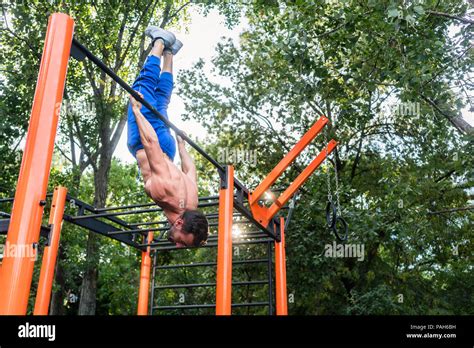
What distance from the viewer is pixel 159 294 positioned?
1248 cm

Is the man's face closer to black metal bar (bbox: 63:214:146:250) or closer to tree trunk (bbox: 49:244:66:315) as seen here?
black metal bar (bbox: 63:214:146:250)

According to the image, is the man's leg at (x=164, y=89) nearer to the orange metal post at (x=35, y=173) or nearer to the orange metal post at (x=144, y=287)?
the orange metal post at (x=35, y=173)

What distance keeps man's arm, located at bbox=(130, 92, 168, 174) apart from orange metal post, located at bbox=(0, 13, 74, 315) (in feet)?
2.77

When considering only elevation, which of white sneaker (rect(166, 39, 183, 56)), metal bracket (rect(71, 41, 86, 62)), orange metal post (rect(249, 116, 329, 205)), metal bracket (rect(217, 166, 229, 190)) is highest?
white sneaker (rect(166, 39, 183, 56))

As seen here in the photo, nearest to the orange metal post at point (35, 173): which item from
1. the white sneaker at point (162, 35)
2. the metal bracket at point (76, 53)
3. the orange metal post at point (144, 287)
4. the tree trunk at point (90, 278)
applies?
the metal bracket at point (76, 53)

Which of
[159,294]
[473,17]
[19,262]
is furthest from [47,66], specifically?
[159,294]

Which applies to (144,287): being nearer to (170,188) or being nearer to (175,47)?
(170,188)

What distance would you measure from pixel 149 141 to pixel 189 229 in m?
0.82

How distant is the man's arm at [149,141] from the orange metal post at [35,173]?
2.77ft

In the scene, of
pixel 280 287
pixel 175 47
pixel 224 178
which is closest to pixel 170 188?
pixel 224 178

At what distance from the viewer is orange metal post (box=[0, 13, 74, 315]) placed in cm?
175

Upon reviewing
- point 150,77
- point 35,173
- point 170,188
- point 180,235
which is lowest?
point 35,173

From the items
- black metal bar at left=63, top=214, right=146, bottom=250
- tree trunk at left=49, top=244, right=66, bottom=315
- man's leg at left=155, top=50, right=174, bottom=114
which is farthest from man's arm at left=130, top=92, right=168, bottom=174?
tree trunk at left=49, top=244, right=66, bottom=315

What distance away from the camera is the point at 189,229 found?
3531mm
